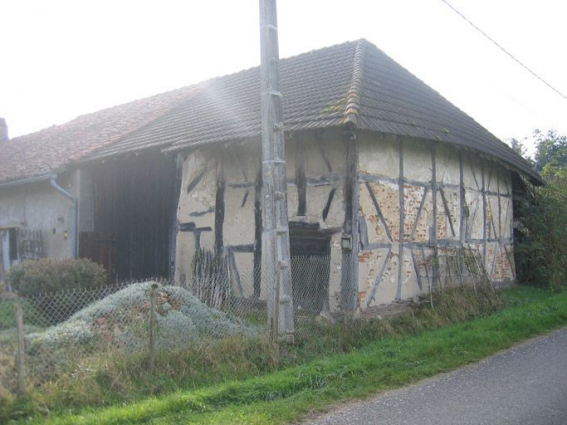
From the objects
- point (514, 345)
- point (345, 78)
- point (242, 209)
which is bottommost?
point (514, 345)

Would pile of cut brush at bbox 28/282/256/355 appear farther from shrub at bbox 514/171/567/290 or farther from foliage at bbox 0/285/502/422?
shrub at bbox 514/171/567/290

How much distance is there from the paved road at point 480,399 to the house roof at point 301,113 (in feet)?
13.6

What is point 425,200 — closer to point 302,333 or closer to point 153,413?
point 302,333

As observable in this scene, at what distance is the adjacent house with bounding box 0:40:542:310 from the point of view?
9266mm

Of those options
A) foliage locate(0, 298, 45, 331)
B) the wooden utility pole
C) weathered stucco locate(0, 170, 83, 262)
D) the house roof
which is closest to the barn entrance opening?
the house roof

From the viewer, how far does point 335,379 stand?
20.2 feet

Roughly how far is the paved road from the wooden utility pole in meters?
1.93

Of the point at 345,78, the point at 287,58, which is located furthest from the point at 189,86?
the point at 345,78

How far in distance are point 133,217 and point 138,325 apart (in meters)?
7.09

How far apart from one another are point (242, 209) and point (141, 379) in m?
5.19

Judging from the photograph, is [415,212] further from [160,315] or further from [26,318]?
[26,318]

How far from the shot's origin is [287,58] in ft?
49.0

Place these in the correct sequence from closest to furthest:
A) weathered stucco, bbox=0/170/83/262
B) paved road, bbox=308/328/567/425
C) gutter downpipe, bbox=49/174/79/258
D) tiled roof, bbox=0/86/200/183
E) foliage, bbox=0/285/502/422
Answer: paved road, bbox=308/328/567/425 → foliage, bbox=0/285/502/422 → gutter downpipe, bbox=49/174/79/258 → weathered stucco, bbox=0/170/83/262 → tiled roof, bbox=0/86/200/183

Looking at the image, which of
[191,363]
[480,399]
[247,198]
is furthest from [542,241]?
[191,363]
